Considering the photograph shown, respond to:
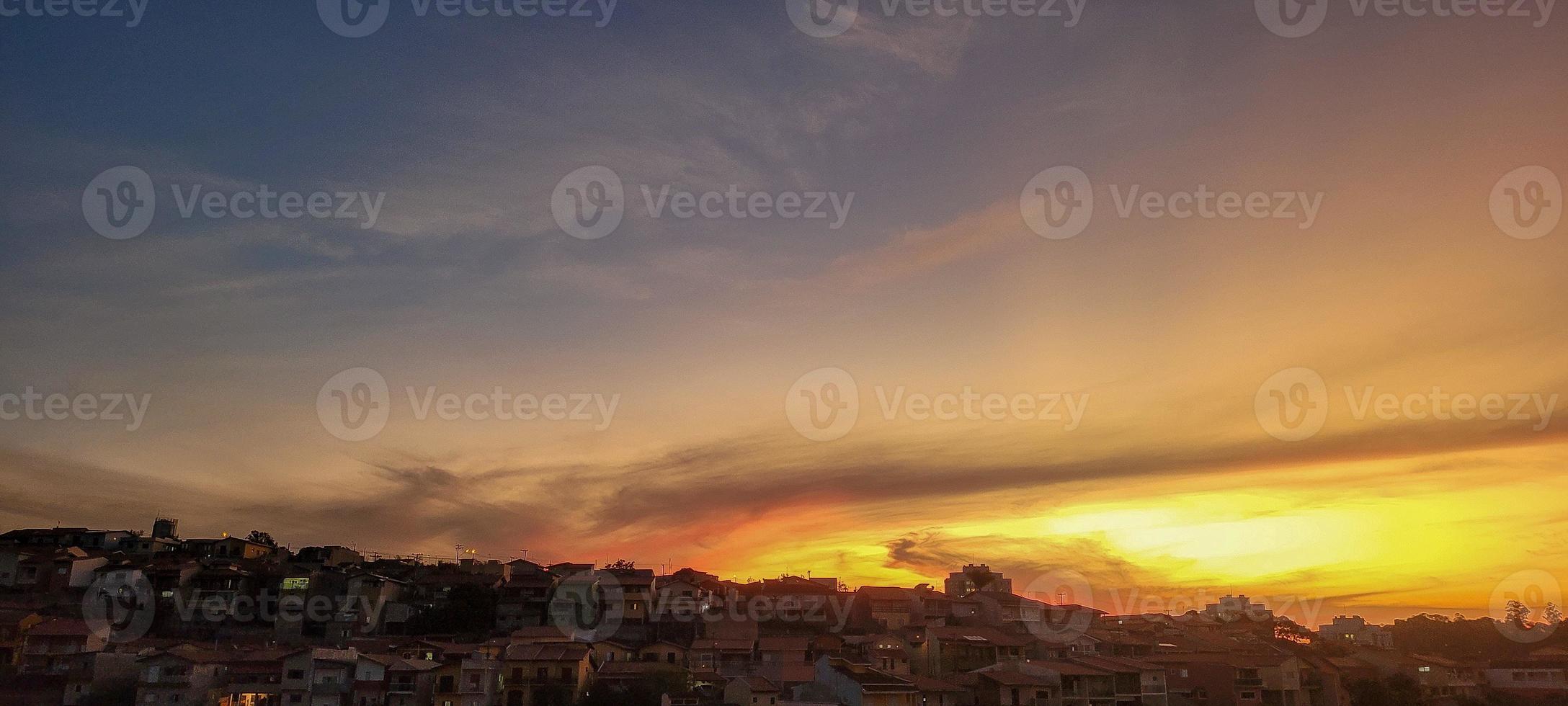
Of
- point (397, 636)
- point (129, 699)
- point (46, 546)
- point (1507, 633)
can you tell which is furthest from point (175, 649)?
point (1507, 633)

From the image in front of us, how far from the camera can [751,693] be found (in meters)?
48.1

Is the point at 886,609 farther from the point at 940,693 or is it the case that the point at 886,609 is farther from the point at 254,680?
the point at 254,680

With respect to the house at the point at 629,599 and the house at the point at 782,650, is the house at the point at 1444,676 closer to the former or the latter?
the house at the point at 782,650

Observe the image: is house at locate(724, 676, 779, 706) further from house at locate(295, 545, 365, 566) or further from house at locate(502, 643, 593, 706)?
house at locate(295, 545, 365, 566)

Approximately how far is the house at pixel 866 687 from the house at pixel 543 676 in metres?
12.5

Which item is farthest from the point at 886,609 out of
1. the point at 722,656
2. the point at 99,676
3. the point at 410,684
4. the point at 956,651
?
the point at 99,676

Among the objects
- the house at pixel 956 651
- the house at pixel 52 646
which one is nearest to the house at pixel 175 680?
the house at pixel 52 646

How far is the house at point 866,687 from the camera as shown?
157 ft

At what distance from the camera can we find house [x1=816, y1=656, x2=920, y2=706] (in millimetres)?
48000

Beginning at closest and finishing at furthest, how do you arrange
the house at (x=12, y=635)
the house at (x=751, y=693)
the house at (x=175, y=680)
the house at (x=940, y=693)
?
1. the house at (x=175, y=680)
2. the house at (x=751, y=693)
3. the house at (x=12, y=635)
4. the house at (x=940, y=693)

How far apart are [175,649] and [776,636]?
3299 centimetres

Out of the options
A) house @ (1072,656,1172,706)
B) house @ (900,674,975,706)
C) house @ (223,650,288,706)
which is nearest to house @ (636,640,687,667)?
house @ (900,674,975,706)

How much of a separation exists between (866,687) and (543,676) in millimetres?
16684

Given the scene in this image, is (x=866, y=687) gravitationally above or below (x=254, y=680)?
above
